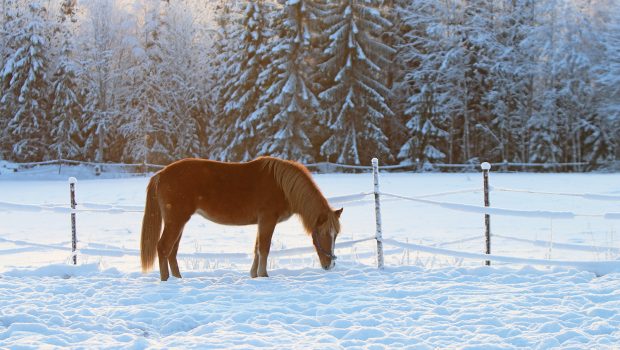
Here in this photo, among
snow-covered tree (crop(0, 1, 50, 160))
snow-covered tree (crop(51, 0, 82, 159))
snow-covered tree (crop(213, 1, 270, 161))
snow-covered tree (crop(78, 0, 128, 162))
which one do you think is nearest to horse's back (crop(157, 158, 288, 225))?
snow-covered tree (crop(213, 1, 270, 161))

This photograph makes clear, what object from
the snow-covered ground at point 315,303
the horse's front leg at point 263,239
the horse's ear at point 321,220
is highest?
the horse's ear at point 321,220

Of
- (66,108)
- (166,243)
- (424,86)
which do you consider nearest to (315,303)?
(166,243)

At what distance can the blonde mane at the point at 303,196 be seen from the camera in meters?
6.30

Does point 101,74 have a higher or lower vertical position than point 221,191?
higher

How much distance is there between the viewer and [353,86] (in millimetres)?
26547

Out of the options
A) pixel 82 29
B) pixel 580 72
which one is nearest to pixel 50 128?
pixel 82 29

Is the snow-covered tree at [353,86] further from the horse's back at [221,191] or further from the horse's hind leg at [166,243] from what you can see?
the horse's hind leg at [166,243]

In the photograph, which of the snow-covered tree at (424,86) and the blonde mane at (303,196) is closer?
the blonde mane at (303,196)

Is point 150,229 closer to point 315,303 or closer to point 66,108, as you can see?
point 315,303

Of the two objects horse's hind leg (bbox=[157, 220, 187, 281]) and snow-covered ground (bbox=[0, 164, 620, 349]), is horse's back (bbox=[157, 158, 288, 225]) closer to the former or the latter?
horse's hind leg (bbox=[157, 220, 187, 281])

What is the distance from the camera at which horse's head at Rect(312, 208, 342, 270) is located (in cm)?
633

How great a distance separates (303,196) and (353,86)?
68.1ft

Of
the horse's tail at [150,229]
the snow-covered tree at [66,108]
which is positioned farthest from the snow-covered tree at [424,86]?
the horse's tail at [150,229]

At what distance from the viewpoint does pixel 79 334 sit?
13.5 feet
